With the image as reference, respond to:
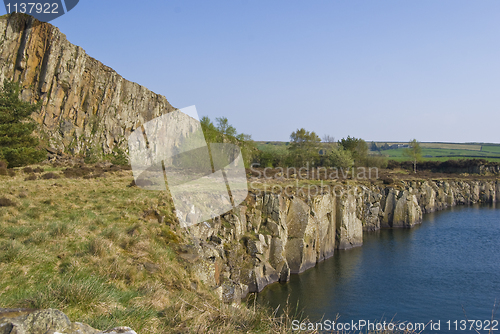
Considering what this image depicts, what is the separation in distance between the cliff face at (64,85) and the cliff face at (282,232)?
179 feet

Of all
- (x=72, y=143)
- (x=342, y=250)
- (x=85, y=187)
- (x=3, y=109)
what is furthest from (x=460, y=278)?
(x=72, y=143)

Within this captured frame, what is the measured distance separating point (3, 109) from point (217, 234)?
22.9m

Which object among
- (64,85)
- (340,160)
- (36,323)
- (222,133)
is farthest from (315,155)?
(36,323)

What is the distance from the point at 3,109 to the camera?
27250 millimetres

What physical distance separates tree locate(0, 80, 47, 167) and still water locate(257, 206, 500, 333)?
23740mm

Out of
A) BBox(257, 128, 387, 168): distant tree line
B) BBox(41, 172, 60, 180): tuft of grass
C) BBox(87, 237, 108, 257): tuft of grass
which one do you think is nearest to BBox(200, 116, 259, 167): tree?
BBox(257, 128, 387, 168): distant tree line

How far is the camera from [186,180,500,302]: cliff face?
1816 centimetres

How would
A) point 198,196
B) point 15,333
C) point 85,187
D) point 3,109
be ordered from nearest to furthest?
point 15,333 → point 85,187 → point 198,196 → point 3,109

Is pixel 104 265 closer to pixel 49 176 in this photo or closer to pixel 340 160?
pixel 49 176

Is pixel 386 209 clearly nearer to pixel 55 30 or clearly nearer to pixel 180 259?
pixel 180 259

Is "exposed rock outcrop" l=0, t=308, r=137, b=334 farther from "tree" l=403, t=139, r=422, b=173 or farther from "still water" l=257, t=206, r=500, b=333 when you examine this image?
"tree" l=403, t=139, r=422, b=173

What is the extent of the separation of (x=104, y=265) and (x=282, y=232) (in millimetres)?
18962

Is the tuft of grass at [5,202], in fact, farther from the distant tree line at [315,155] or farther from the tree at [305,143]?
the tree at [305,143]

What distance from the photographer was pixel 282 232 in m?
26.0
